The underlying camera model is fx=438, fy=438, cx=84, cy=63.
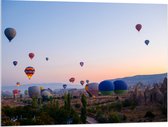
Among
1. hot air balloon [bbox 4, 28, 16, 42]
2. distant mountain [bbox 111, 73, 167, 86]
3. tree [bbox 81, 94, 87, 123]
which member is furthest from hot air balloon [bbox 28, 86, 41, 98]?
distant mountain [bbox 111, 73, 167, 86]

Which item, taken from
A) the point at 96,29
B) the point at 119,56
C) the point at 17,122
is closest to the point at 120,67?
the point at 119,56

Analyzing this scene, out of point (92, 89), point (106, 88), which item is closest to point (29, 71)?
point (92, 89)

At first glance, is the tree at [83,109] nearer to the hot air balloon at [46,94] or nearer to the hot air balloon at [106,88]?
the hot air balloon at [106,88]

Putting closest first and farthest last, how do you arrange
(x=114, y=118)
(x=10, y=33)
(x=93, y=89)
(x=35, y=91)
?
(x=10, y=33)
(x=35, y=91)
(x=93, y=89)
(x=114, y=118)

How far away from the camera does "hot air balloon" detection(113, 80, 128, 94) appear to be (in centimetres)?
633

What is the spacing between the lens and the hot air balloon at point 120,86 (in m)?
6.33

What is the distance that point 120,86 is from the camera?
20.8ft

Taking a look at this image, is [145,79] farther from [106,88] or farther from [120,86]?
[106,88]

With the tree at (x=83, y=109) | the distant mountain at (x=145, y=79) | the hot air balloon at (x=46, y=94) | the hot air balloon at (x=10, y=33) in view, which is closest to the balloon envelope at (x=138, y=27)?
the distant mountain at (x=145, y=79)

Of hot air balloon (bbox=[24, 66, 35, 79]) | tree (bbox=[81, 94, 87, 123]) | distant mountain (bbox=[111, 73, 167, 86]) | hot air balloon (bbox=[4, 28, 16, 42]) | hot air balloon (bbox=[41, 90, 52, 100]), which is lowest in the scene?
tree (bbox=[81, 94, 87, 123])

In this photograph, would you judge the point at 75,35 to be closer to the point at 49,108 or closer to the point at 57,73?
the point at 57,73

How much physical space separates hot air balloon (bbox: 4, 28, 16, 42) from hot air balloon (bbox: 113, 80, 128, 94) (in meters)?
1.60

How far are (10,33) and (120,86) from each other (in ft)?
5.70

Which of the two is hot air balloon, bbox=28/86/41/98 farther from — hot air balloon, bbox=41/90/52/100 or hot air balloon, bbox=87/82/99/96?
hot air balloon, bbox=87/82/99/96
